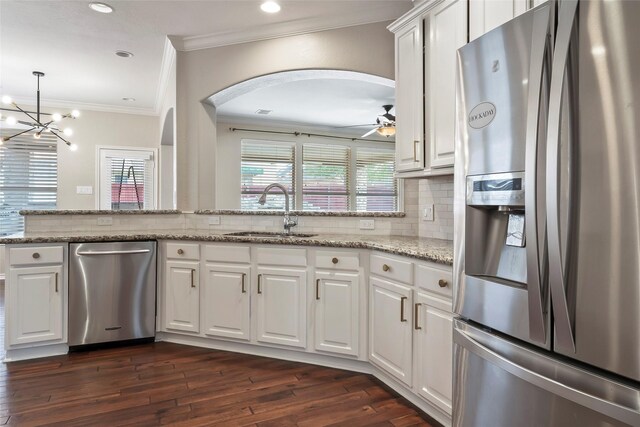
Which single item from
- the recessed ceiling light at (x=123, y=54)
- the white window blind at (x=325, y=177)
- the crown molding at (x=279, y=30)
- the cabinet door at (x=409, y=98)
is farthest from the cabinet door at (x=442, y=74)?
the white window blind at (x=325, y=177)

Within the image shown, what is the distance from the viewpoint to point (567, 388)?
106cm

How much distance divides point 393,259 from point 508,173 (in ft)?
3.59

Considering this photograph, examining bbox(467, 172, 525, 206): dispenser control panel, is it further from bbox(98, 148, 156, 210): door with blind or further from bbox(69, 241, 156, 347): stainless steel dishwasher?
bbox(98, 148, 156, 210): door with blind

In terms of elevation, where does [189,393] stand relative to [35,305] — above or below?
below

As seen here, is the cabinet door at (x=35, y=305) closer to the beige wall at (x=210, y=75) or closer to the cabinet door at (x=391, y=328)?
the beige wall at (x=210, y=75)

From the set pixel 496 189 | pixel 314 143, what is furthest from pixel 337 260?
pixel 314 143

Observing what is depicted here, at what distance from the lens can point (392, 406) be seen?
2148 mm

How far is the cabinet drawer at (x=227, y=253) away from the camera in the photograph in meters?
2.86

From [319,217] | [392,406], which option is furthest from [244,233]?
[392,406]

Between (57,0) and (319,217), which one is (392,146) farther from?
(57,0)

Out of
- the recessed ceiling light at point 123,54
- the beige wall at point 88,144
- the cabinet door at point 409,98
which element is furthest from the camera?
the beige wall at point 88,144

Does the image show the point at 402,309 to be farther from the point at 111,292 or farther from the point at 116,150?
the point at 116,150

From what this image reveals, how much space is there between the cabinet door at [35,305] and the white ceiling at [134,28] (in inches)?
83.8

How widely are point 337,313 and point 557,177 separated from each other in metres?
1.79
